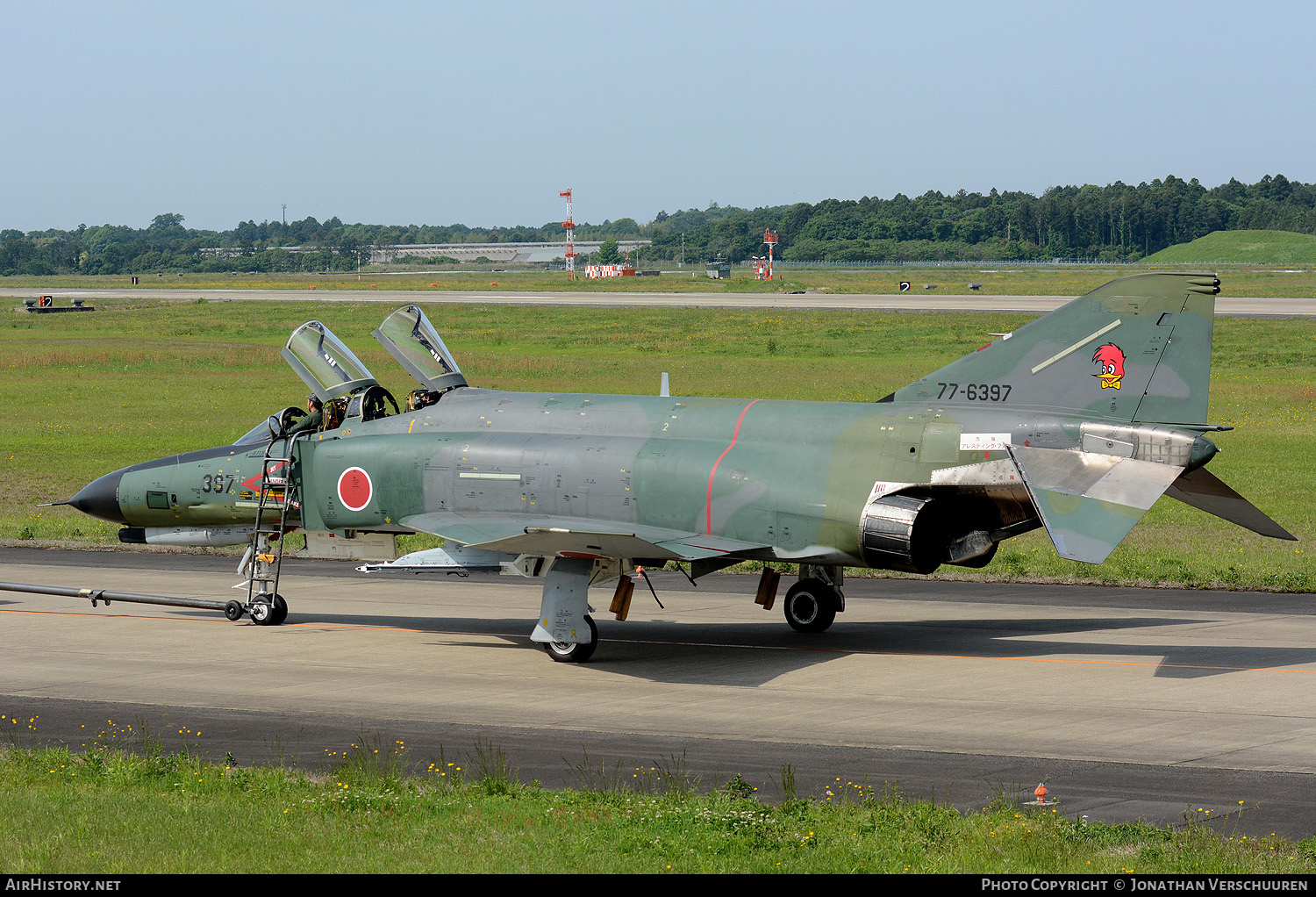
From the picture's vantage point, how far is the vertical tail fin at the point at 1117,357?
14633mm

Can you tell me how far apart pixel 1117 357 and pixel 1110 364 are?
11cm

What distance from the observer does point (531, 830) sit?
9.08m

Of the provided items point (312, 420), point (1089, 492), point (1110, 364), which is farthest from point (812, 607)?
point (312, 420)

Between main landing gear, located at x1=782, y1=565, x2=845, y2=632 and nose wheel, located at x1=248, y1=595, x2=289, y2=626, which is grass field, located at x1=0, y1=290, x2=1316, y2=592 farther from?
nose wheel, located at x1=248, y1=595, x2=289, y2=626

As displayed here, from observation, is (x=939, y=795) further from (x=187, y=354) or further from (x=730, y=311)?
(x=730, y=311)

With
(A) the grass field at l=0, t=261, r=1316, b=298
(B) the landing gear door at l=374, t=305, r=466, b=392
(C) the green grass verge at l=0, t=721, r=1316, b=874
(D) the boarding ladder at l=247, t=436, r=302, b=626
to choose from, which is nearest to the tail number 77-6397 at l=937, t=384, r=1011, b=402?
(C) the green grass verge at l=0, t=721, r=1316, b=874

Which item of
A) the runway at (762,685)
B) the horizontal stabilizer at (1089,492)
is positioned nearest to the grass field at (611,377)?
the runway at (762,685)

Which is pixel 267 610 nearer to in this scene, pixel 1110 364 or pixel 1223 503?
pixel 1110 364

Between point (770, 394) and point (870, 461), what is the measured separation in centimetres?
2905

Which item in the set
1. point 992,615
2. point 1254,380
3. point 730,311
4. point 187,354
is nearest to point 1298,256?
point 730,311

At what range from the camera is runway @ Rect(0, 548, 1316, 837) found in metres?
11.3

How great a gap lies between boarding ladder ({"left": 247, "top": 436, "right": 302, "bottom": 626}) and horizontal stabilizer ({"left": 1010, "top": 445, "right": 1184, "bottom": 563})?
9.35 m

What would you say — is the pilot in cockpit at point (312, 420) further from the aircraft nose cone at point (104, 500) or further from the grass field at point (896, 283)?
the grass field at point (896, 283)

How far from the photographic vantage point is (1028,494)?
14.8 m
